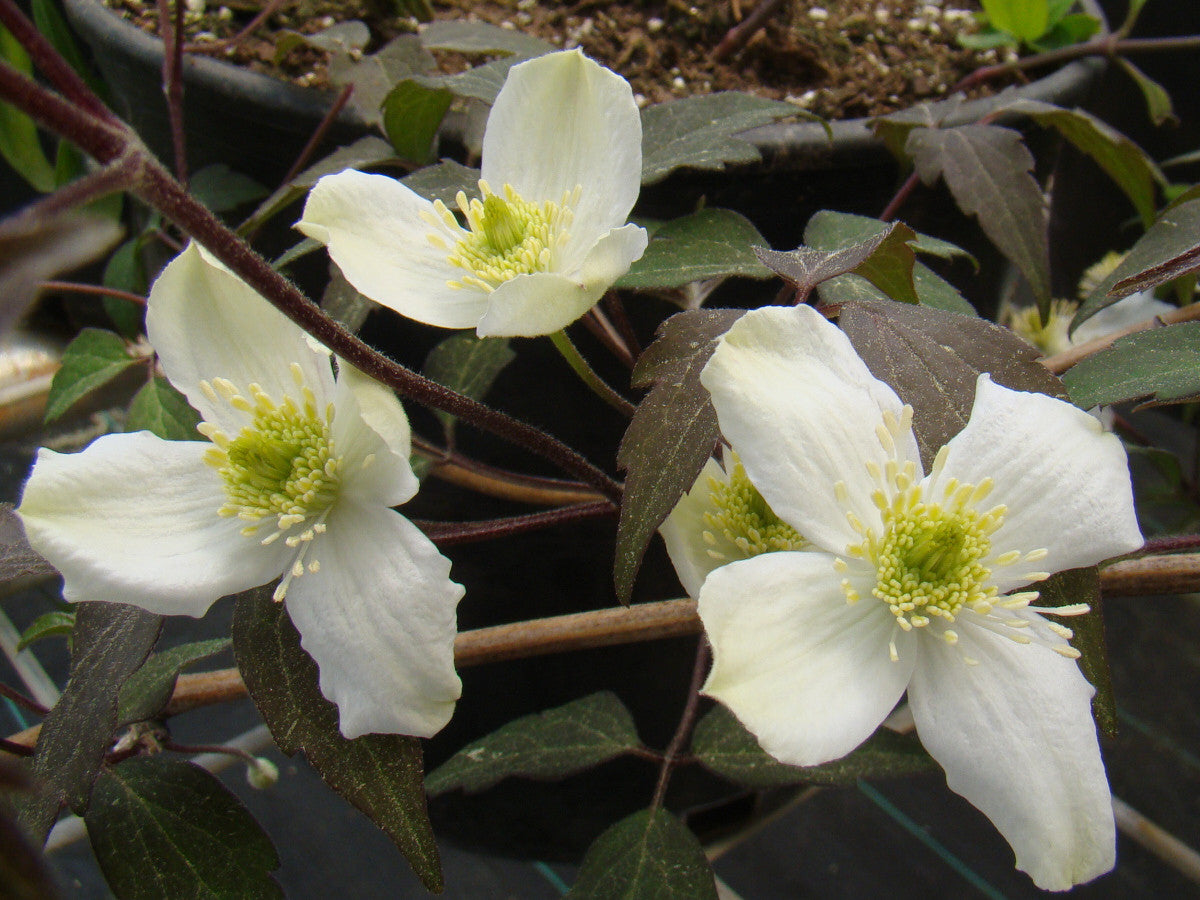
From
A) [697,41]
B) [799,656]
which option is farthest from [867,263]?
[697,41]

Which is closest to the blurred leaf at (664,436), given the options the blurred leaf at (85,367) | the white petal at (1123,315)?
the blurred leaf at (85,367)

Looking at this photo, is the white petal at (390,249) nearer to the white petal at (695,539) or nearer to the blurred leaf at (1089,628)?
the white petal at (695,539)

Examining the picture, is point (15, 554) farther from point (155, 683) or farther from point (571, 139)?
point (571, 139)

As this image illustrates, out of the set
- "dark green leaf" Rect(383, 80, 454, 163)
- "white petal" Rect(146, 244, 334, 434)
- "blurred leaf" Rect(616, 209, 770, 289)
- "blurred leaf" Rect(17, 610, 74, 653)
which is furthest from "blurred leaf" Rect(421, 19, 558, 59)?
"blurred leaf" Rect(17, 610, 74, 653)

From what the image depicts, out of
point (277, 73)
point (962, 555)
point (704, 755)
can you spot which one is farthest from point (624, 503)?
point (277, 73)

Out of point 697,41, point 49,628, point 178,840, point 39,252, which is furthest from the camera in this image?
point 697,41

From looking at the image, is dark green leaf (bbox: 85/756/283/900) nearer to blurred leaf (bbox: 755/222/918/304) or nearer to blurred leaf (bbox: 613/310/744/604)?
blurred leaf (bbox: 613/310/744/604)
